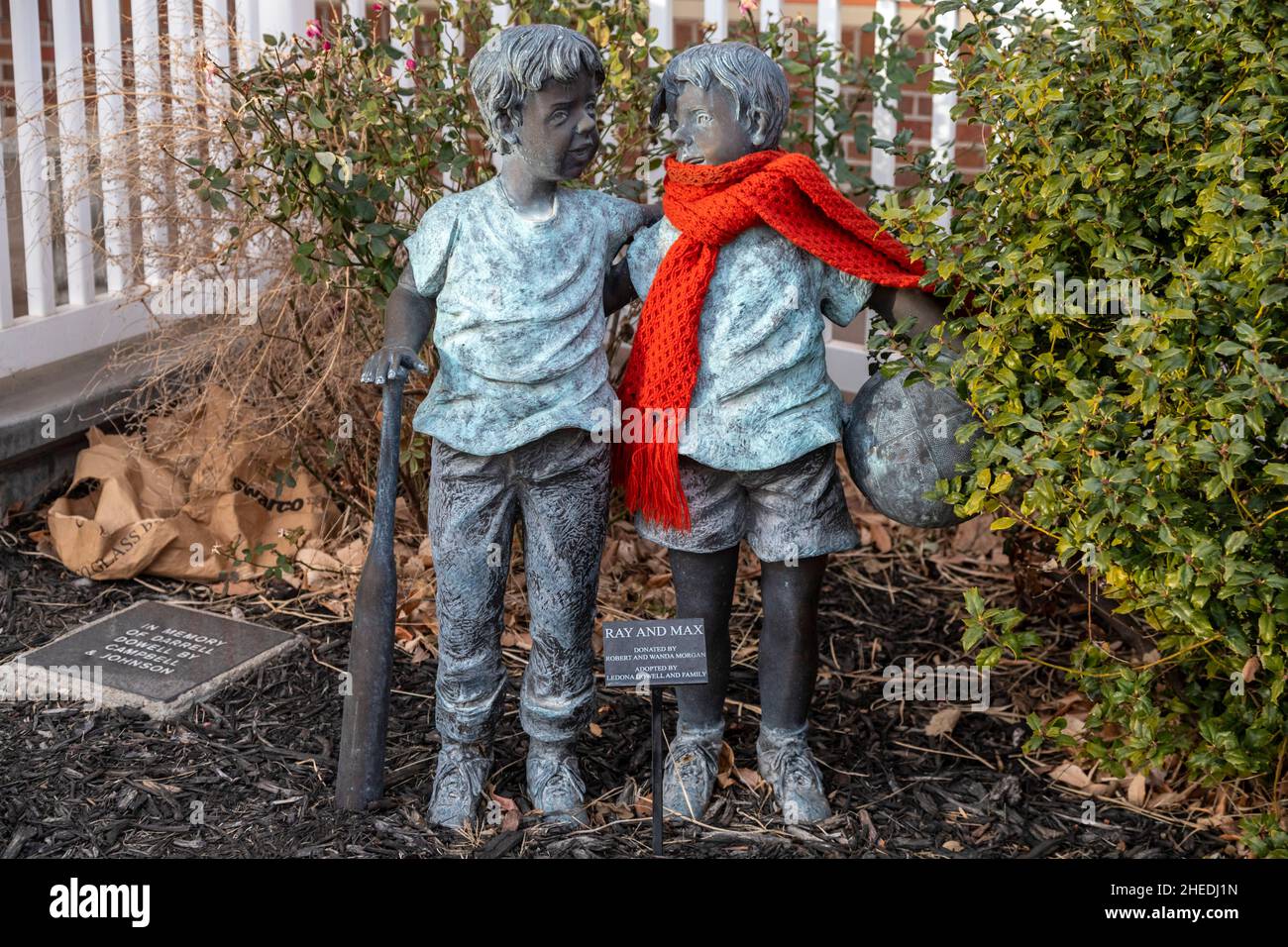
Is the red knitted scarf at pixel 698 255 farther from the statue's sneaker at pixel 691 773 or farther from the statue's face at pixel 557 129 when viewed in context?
the statue's sneaker at pixel 691 773

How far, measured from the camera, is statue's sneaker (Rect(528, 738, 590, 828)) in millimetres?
3189

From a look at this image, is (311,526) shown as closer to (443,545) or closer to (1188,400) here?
(443,545)

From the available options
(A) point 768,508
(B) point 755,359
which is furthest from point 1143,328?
(A) point 768,508

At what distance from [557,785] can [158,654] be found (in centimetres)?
128

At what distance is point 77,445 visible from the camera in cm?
482

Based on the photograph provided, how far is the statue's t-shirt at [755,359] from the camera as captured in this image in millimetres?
2977

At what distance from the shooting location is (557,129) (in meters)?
2.86

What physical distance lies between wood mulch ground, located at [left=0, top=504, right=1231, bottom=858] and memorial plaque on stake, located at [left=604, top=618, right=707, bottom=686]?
46cm

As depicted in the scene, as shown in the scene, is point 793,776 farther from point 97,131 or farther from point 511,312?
point 97,131

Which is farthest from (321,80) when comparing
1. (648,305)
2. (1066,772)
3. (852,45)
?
(852,45)

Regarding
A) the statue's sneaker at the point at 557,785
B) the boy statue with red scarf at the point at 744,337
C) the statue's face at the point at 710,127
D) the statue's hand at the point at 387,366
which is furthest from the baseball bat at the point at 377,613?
the statue's face at the point at 710,127
